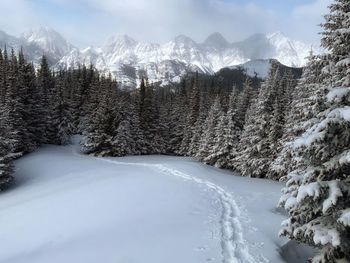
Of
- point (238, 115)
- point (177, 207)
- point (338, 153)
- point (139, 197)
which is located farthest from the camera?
point (238, 115)

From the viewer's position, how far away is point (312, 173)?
9.73 metres

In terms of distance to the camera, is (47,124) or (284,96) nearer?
(284,96)

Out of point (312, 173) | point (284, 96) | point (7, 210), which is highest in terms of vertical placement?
point (284, 96)

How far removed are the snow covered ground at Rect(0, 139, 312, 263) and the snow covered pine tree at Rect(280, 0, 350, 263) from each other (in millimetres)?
3415

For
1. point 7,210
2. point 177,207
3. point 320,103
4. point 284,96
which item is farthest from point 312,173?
point 284,96

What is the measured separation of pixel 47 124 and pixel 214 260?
50662mm

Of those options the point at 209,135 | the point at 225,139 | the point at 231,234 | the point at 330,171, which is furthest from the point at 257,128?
the point at 330,171

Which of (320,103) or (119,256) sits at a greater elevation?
(320,103)

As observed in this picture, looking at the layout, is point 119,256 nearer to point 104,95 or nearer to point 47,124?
point 104,95

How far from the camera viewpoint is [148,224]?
16172mm

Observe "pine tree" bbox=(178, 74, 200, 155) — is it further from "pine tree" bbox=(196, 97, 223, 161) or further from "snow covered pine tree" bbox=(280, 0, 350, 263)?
"snow covered pine tree" bbox=(280, 0, 350, 263)

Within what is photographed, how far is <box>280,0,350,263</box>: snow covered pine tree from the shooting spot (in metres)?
8.69

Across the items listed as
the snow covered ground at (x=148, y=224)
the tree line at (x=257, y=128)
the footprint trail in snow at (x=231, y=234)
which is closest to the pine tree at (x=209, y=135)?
the tree line at (x=257, y=128)

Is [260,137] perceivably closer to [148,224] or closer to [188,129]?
[148,224]
